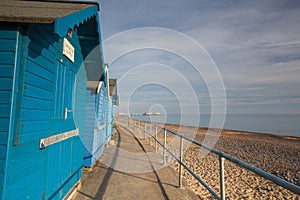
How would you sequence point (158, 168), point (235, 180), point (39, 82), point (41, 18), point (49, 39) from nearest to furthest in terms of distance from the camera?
point (41, 18) → point (39, 82) → point (49, 39) → point (158, 168) → point (235, 180)

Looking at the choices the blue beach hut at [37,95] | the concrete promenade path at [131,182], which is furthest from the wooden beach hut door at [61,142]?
the concrete promenade path at [131,182]

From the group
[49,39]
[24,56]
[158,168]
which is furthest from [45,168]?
[158,168]

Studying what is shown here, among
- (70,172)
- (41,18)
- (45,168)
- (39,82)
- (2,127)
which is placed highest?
(41,18)

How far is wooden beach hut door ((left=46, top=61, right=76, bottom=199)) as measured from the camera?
306 centimetres

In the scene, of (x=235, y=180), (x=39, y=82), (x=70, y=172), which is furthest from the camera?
(x=235, y=180)

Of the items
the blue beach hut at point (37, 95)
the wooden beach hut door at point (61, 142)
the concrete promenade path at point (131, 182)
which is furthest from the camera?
the concrete promenade path at point (131, 182)

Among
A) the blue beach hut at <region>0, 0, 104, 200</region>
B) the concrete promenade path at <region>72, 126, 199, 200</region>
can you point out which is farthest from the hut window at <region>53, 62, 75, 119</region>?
the concrete promenade path at <region>72, 126, 199, 200</region>

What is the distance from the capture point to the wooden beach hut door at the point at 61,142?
3.06 metres

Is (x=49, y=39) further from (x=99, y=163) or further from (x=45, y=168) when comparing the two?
(x=99, y=163)

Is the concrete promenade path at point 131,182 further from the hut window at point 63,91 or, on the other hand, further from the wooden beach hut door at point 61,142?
the hut window at point 63,91

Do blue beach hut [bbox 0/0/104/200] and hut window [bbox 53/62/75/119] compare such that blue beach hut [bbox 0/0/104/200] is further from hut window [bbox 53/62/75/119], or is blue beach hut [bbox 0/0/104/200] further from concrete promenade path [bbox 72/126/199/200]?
concrete promenade path [bbox 72/126/199/200]

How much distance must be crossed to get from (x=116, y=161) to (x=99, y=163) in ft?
1.91

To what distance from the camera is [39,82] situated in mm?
2545

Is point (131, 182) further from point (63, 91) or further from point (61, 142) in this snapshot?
point (63, 91)
